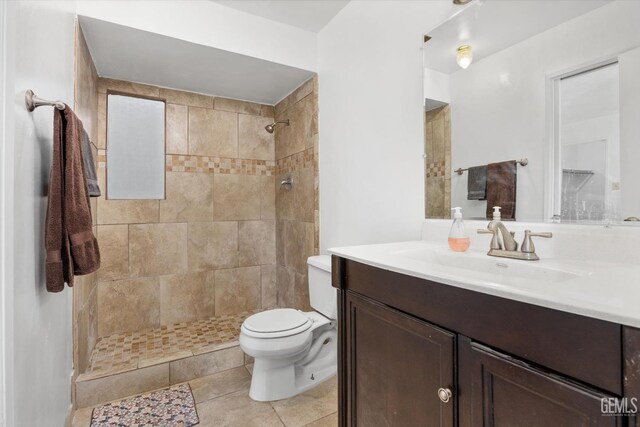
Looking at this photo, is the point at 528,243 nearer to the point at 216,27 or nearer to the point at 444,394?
the point at 444,394

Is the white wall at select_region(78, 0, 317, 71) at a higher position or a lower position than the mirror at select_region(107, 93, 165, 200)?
higher

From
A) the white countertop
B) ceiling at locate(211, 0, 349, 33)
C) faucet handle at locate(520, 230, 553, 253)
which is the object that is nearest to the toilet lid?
the white countertop

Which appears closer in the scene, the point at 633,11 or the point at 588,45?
the point at 633,11

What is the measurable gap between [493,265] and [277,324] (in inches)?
47.3

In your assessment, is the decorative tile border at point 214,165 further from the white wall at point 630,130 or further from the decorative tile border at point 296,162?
the white wall at point 630,130

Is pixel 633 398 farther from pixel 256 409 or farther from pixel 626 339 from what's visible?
pixel 256 409

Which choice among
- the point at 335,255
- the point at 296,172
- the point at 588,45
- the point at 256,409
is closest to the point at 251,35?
the point at 296,172

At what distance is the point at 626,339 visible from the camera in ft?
1.63

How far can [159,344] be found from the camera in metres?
2.24

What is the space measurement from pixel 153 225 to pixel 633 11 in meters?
2.86

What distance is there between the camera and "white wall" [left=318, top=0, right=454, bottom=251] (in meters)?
1.56

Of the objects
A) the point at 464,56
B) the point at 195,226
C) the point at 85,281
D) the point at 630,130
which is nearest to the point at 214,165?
the point at 195,226

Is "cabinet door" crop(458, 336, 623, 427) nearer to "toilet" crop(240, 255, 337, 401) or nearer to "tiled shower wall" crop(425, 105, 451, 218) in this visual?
"tiled shower wall" crop(425, 105, 451, 218)

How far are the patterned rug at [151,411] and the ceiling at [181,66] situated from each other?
212 centimetres
